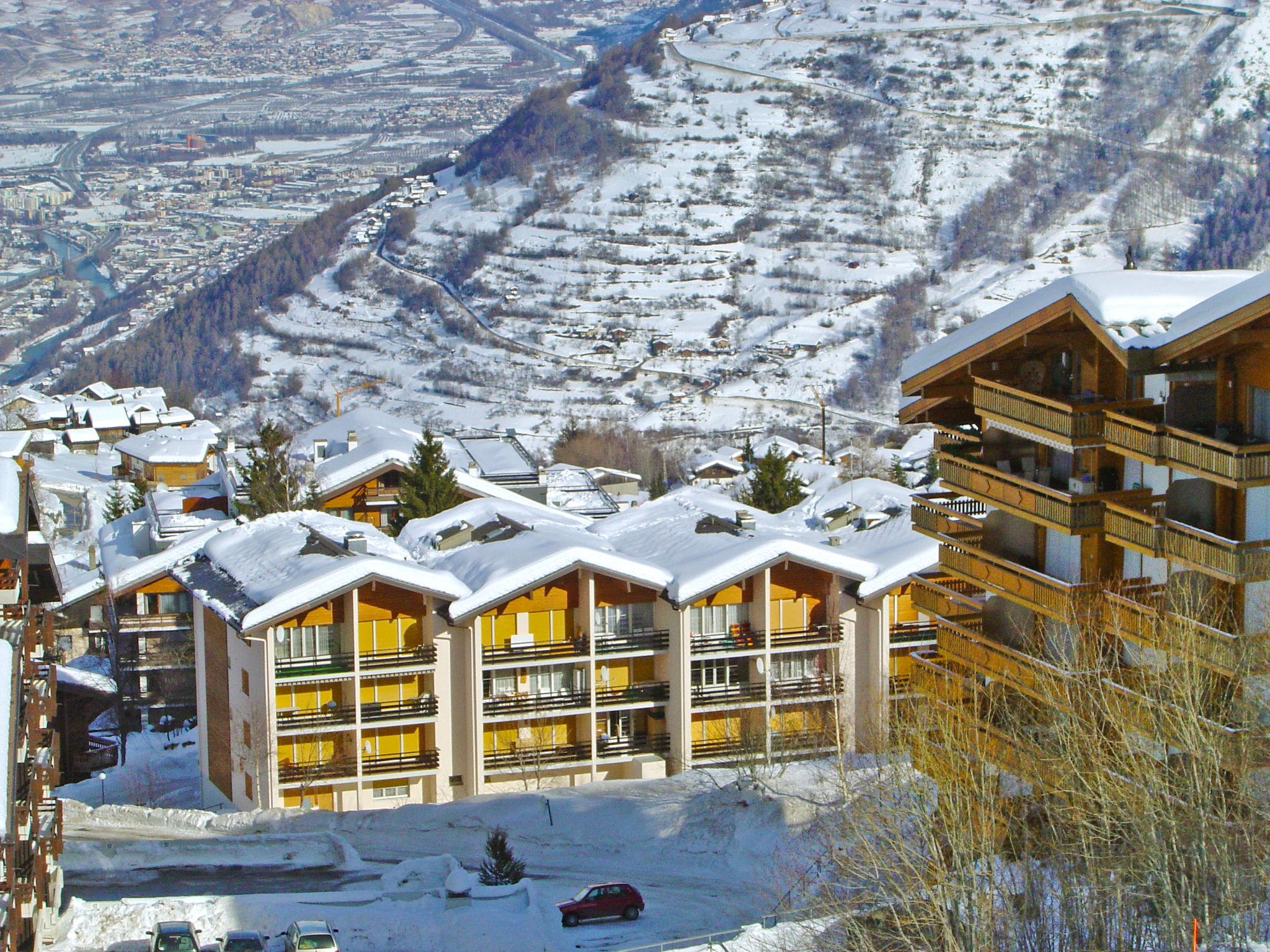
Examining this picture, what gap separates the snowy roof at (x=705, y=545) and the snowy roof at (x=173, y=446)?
3927 centimetres

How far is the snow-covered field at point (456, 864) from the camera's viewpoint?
2420 cm

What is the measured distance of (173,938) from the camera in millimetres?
22609

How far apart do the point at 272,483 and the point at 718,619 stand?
24435mm

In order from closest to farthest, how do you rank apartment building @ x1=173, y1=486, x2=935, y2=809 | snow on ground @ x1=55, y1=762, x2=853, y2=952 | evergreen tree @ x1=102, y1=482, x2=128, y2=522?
1. snow on ground @ x1=55, y1=762, x2=853, y2=952
2. apartment building @ x1=173, y1=486, x2=935, y2=809
3. evergreen tree @ x1=102, y1=482, x2=128, y2=522

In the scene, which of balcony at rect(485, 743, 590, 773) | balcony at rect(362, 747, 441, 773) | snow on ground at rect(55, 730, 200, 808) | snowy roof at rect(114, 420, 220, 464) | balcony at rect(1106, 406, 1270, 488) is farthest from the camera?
snowy roof at rect(114, 420, 220, 464)

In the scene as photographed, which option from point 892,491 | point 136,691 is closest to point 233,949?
point 136,691

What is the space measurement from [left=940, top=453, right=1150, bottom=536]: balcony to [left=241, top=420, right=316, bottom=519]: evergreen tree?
31491 mm

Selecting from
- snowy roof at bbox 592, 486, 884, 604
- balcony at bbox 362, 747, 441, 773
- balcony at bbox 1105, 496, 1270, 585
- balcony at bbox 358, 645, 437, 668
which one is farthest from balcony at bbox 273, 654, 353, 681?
balcony at bbox 1105, 496, 1270, 585

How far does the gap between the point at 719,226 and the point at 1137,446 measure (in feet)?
405

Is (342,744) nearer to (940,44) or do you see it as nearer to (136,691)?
(136,691)

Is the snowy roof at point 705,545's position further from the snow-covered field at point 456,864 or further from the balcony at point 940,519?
the balcony at point 940,519

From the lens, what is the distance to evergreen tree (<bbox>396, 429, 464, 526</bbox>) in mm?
48781

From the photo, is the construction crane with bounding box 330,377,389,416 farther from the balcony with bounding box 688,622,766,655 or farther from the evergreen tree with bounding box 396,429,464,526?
the balcony with bounding box 688,622,766,655

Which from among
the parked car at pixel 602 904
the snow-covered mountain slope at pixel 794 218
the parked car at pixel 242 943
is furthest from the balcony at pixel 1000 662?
the snow-covered mountain slope at pixel 794 218
